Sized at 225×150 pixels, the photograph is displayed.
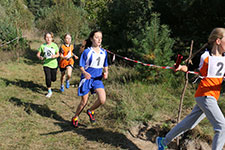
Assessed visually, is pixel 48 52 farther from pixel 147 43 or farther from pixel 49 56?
pixel 147 43

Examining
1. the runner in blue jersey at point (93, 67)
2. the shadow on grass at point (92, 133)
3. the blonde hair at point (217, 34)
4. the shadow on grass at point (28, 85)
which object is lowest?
the shadow on grass at point (92, 133)

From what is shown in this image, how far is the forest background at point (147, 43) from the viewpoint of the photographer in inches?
189

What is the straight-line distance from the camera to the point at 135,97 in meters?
5.43

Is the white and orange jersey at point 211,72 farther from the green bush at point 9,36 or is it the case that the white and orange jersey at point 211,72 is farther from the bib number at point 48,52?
the green bush at point 9,36

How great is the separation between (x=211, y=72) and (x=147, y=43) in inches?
141

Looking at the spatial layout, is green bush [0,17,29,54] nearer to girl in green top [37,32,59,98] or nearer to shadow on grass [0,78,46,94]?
shadow on grass [0,78,46,94]

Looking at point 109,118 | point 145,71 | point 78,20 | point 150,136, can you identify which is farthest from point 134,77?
point 78,20

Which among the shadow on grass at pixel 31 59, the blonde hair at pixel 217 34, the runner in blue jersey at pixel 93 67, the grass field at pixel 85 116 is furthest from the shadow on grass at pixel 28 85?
the blonde hair at pixel 217 34

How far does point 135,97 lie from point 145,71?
1182 millimetres

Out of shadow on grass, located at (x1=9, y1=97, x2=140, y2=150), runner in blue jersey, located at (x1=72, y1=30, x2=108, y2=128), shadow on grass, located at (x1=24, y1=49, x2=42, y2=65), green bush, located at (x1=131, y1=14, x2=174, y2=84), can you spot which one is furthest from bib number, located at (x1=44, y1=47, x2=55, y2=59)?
shadow on grass, located at (x1=24, y1=49, x2=42, y2=65)

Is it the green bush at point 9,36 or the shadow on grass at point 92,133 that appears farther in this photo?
the green bush at point 9,36

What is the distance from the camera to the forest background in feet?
15.8

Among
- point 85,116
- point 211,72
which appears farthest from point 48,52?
point 211,72

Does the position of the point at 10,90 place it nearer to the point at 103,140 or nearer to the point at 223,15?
the point at 103,140
